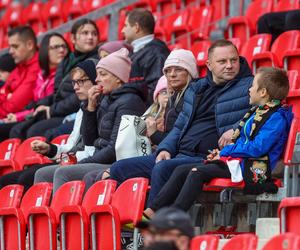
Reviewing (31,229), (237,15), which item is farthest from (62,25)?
(31,229)

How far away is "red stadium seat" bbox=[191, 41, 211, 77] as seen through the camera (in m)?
12.7

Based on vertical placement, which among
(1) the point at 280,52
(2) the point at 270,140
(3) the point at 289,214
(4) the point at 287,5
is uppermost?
(4) the point at 287,5

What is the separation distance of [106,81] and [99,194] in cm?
167

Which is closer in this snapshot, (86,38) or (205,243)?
(205,243)

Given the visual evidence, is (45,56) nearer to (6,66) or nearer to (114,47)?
(6,66)

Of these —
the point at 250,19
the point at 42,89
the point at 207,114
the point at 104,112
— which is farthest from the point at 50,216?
the point at 250,19

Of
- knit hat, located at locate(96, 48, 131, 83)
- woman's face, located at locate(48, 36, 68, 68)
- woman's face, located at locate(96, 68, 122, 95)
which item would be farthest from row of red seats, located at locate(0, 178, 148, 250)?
woman's face, located at locate(48, 36, 68, 68)

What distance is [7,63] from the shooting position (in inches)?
605

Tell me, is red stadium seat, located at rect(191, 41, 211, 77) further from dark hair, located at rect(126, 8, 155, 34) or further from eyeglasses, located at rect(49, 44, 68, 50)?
eyeglasses, located at rect(49, 44, 68, 50)

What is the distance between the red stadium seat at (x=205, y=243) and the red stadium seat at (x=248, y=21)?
5.88 m

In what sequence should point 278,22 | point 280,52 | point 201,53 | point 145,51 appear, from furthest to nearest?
point 201,53, point 278,22, point 280,52, point 145,51

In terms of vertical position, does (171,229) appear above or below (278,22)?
below

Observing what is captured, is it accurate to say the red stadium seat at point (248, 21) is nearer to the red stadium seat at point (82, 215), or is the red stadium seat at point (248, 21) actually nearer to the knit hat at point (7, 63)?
the knit hat at point (7, 63)

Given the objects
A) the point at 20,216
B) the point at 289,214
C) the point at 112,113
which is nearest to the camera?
the point at 289,214
